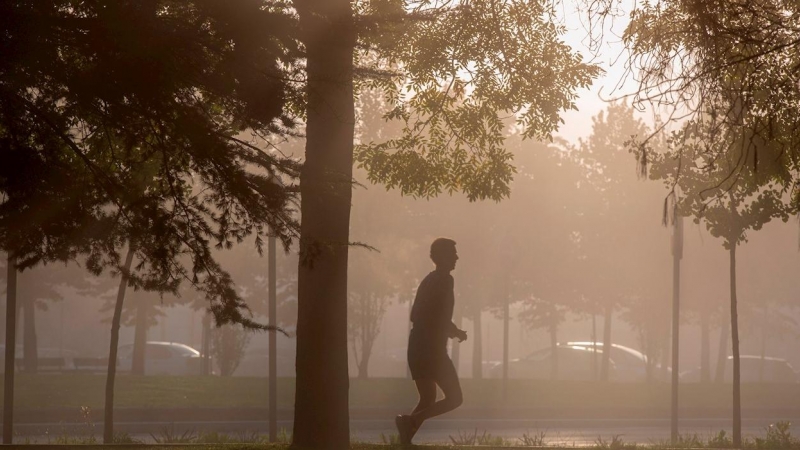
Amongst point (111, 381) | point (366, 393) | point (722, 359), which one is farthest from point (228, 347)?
point (722, 359)

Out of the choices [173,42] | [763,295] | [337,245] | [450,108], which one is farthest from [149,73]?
[763,295]

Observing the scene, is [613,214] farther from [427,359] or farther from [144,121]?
[144,121]

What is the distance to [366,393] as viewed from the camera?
24.8 metres

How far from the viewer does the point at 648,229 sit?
114 feet

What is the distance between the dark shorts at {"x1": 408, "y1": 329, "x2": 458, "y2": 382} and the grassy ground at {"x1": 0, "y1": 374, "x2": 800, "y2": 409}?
1345 cm

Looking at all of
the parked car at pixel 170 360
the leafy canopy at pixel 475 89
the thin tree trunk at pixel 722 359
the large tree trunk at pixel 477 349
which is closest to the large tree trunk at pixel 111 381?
the leafy canopy at pixel 475 89

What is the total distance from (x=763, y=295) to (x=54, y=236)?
110 feet

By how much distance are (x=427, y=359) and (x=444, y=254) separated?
96cm

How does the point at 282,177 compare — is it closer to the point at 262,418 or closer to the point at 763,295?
the point at 262,418

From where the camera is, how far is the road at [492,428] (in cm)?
1758

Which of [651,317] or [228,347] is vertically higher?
[651,317]

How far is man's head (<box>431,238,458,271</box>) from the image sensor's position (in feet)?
30.0

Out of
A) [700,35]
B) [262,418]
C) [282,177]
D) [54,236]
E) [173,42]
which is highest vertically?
[700,35]

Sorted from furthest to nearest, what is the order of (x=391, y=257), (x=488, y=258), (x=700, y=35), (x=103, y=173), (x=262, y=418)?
1. (x=488, y=258)
2. (x=391, y=257)
3. (x=262, y=418)
4. (x=700, y=35)
5. (x=103, y=173)
